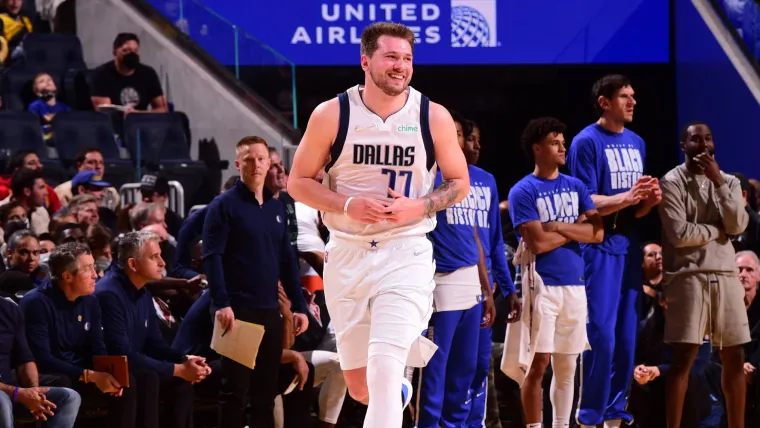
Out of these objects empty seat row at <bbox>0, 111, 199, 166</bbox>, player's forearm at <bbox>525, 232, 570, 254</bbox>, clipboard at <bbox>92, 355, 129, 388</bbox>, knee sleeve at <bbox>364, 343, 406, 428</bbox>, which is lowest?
clipboard at <bbox>92, 355, 129, 388</bbox>

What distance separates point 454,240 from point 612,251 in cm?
102

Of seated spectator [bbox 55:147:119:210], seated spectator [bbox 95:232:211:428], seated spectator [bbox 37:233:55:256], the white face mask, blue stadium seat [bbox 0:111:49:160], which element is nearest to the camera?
seated spectator [bbox 95:232:211:428]

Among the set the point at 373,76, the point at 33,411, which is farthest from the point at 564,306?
the point at 33,411

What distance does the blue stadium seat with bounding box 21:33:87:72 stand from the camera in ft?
42.7

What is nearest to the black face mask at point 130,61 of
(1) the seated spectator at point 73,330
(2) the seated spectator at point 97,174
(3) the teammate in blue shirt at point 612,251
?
(2) the seated spectator at point 97,174

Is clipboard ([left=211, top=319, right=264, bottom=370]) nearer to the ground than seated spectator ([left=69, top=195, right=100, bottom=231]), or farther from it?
nearer to the ground

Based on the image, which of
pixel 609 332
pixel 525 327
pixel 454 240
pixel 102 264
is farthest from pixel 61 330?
pixel 609 332

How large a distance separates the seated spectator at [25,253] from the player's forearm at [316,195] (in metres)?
3.29

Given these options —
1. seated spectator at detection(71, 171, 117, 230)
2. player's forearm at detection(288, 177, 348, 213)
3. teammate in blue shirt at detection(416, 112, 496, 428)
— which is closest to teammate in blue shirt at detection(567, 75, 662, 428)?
teammate in blue shirt at detection(416, 112, 496, 428)

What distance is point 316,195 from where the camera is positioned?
4.89 m

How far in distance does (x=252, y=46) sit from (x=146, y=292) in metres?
6.39

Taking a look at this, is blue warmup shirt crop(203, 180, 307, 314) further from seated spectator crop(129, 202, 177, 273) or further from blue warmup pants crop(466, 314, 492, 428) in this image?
seated spectator crop(129, 202, 177, 273)

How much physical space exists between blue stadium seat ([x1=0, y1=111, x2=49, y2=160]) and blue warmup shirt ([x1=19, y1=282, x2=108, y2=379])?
16.1 ft

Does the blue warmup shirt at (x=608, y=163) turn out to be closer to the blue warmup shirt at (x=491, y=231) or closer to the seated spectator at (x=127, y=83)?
the blue warmup shirt at (x=491, y=231)
